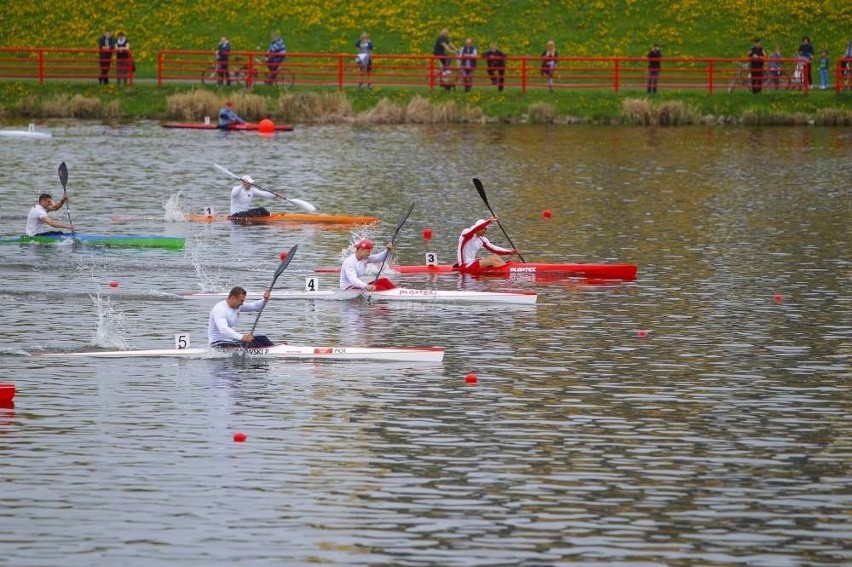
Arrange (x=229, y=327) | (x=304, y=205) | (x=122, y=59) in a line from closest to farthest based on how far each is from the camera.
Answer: (x=229, y=327) → (x=304, y=205) → (x=122, y=59)

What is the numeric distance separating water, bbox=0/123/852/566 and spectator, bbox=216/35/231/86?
22546 millimetres

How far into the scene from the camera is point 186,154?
5516 centimetres

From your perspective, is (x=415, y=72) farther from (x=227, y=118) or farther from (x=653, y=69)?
→ (x=653, y=69)

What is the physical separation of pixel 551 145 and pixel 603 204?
13325mm

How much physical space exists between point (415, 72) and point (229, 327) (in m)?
45.9

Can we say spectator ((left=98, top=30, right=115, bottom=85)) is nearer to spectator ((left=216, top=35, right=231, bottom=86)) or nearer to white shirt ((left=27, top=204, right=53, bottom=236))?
spectator ((left=216, top=35, right=231, bottom=86))

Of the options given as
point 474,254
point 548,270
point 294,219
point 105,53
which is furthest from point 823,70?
point 474,254

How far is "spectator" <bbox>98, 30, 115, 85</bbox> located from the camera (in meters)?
65.0

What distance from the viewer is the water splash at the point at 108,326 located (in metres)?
25.8

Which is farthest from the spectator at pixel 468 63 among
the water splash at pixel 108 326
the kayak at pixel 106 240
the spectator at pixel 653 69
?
the water splash at pixel 108 326

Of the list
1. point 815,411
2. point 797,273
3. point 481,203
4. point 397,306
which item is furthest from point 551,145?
point 815,411

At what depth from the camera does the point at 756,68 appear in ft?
213

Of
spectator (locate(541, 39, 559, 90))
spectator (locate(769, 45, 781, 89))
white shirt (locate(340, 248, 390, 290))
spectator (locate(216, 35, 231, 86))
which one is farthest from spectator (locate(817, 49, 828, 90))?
white shirt (locate(340, 248, 390, 290))

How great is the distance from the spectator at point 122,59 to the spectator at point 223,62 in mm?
3729
